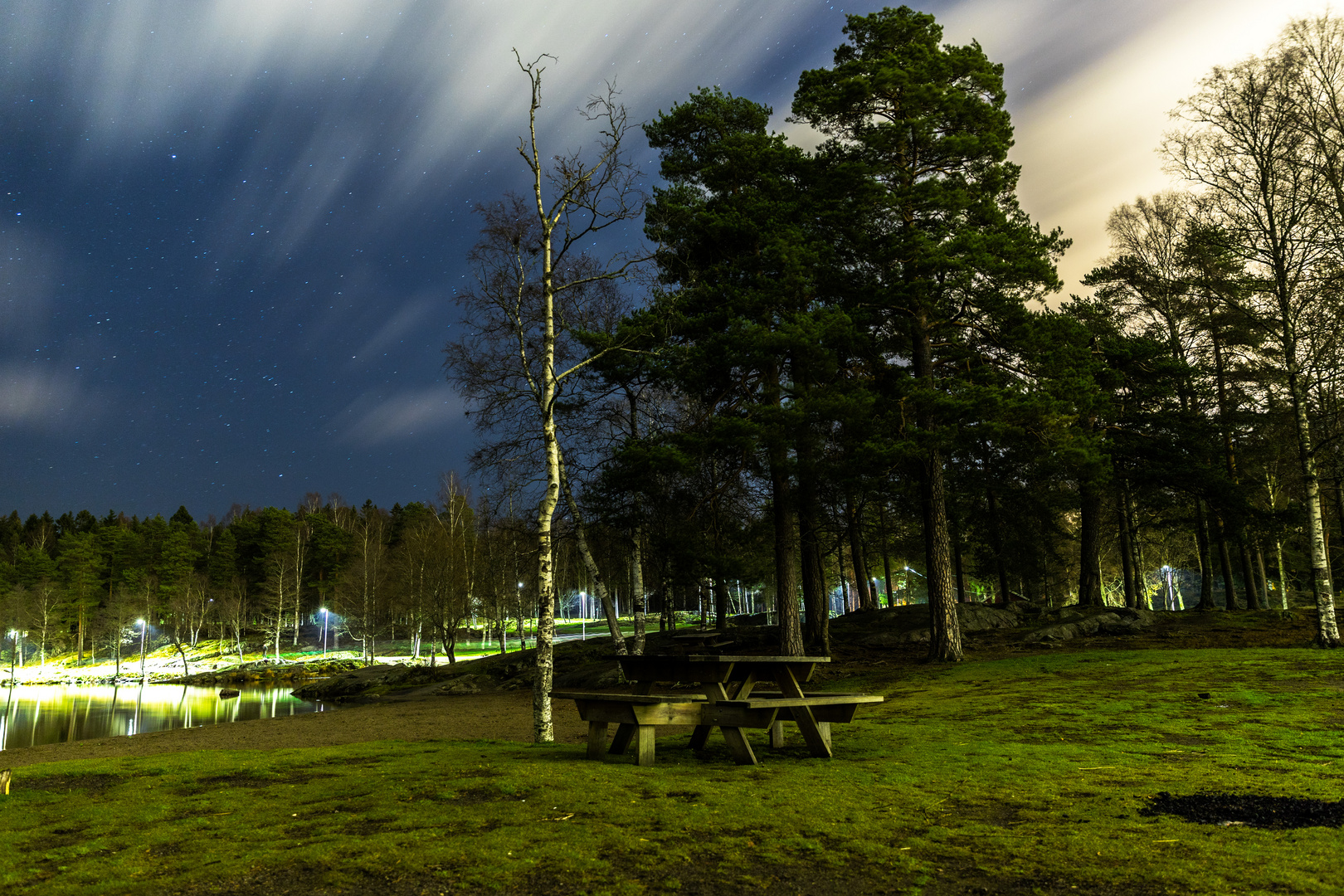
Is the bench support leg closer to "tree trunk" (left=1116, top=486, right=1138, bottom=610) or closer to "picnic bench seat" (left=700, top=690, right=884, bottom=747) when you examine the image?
"picnic bench seat" (left=700, top=690, right=884, bottom=747)

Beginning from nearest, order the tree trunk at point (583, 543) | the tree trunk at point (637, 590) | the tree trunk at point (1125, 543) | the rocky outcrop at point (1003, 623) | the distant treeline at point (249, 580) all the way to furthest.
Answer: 1. the tree trunk at point (583, 543)
2. the tree trunk at point (637, 590)
3. the rocky outcrop at point (1003, 623)
4. the tree trunk at point (1125, 543)
5. the distant treeline at point (249, 580)

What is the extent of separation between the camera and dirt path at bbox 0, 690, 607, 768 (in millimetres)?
14703

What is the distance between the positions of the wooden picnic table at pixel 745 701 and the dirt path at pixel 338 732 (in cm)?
399

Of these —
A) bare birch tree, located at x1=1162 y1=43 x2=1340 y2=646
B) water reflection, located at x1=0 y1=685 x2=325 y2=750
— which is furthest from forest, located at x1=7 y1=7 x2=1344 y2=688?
water reflection, located at x1=0 y1=685 x2=325 y2=750

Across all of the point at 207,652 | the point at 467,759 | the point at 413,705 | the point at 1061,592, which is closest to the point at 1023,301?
the point at 467,759

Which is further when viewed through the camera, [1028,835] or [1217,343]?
[1217,343]

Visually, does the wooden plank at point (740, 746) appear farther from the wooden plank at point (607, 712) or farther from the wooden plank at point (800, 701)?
the wooden plank at point (607, 712)

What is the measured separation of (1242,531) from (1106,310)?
31.3 feet

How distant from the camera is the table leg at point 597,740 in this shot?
809cm

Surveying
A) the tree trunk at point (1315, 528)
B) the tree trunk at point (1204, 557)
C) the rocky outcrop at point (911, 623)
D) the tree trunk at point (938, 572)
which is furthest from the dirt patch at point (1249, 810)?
the tree trunk at point (1204, 557)

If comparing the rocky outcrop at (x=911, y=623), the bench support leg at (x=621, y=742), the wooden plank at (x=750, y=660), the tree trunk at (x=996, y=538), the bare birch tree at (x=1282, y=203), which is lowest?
the rocky outcrop at (x=911, y=623)

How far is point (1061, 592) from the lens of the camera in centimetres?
5369

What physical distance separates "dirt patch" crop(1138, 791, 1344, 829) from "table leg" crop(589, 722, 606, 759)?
4.95m

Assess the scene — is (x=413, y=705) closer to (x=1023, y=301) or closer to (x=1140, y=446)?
(x=1023, y=301)
